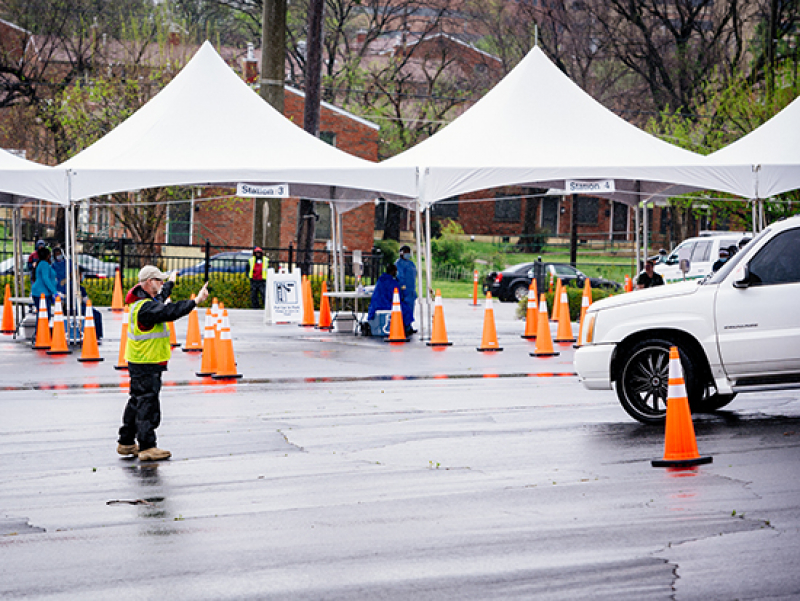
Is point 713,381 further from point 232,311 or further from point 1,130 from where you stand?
point 1,130

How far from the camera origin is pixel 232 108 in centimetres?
2258

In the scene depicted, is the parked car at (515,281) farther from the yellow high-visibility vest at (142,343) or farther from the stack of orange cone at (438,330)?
the yellow high-visibility vest at (142,343)

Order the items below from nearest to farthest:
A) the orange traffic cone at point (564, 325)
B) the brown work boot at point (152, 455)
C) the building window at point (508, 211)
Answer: the brown work boot at point (152, 455) < the orange traffic cone at point (564, 325) < the building window at point (508, 211)

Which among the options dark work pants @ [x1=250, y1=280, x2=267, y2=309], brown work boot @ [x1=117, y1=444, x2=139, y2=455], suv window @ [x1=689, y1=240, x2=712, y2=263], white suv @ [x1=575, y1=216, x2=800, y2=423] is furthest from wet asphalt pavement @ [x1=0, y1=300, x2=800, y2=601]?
suv window @ [x1=689, y1=240, x2=712, y2=263]

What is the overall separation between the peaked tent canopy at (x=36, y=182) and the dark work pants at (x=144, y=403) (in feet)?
35.7

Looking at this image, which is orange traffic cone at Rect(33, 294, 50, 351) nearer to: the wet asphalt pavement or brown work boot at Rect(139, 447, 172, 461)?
the wet asphalt pavement

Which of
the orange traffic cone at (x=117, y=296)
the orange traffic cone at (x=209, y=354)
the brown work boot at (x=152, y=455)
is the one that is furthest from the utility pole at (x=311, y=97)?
the brown work boot at (x=152, y=455)

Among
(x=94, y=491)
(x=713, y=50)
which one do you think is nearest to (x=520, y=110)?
(x=94, y=491)

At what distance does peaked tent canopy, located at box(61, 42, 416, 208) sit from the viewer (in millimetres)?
20344

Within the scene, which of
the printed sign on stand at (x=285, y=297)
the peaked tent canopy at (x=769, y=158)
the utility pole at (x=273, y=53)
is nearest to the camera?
the peaked tent canopy at (x=769, y=158)

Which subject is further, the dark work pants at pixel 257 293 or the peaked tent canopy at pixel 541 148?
the dark work pants at pixel 257 293

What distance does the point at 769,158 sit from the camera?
70.1 feet

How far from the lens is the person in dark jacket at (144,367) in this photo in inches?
388

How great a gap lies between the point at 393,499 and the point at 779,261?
5.08m
